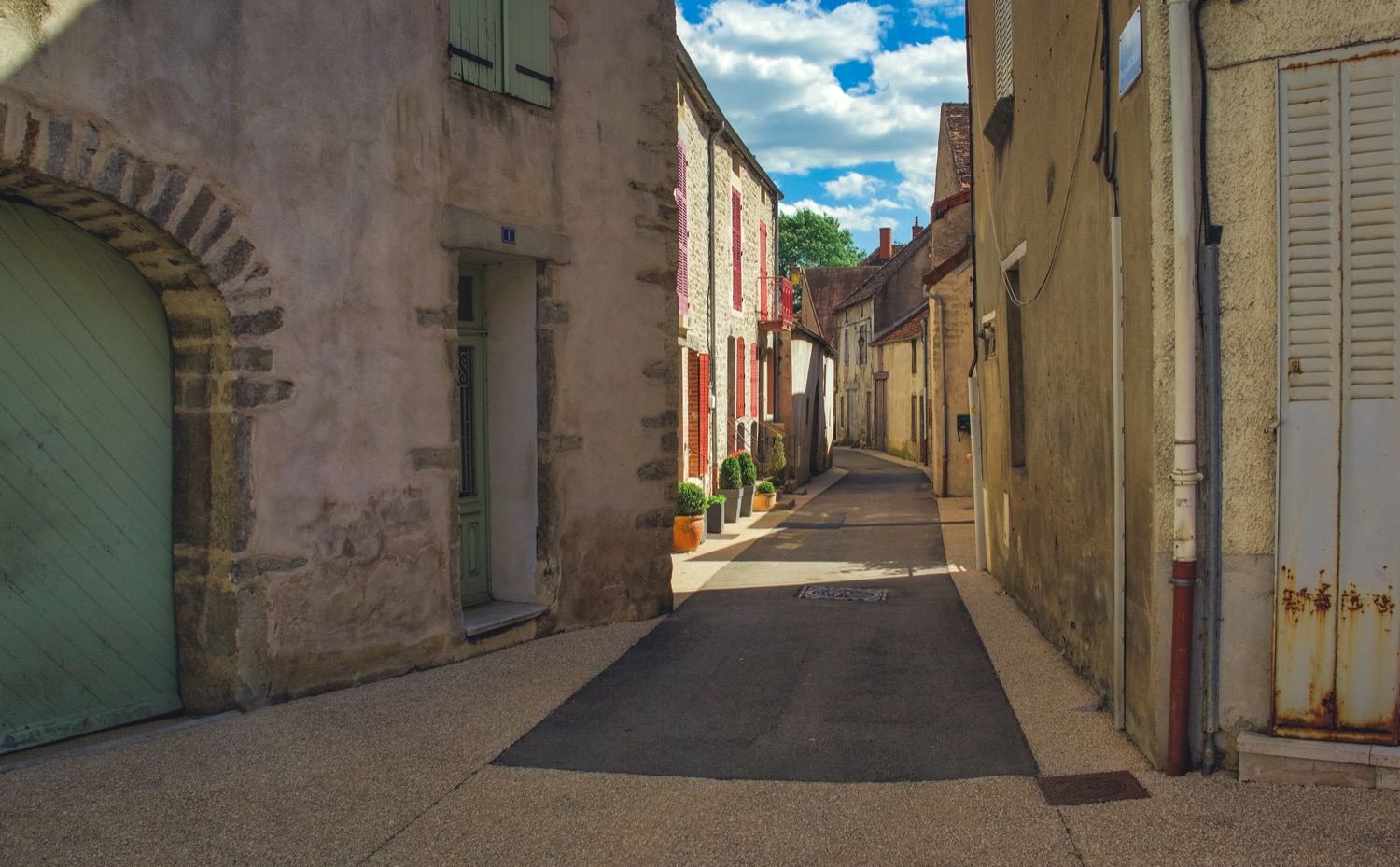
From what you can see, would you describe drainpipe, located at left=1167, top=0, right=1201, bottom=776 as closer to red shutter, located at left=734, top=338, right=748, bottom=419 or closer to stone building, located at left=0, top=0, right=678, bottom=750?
stone building, located at left=0, top=0, right=678, bottom=750

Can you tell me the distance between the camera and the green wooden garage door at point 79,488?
4594mm

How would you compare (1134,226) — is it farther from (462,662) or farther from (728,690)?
(462,662)

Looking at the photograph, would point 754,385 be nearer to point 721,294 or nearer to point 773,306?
point 773,306

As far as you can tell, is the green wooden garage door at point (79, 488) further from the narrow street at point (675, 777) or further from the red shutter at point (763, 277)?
the red shutter at point (763, 277)

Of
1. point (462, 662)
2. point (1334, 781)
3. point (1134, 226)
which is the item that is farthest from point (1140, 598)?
point (462, 662)

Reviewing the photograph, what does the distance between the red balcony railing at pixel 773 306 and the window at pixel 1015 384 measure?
1183 centimetres

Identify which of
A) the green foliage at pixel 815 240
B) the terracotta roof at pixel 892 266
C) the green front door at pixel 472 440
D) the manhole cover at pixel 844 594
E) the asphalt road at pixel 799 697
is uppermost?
the green foliage at pixel 815 240

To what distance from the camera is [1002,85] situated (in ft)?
26.5

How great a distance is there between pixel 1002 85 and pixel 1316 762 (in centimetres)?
567

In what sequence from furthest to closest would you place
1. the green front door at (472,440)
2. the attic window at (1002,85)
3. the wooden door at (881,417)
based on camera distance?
→ the wooden door at (881,417) < the attic window at (1002,85) < the green front door at (472,440)

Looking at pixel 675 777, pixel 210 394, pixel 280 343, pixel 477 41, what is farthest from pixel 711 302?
pixel 675 777

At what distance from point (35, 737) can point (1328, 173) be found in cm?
567

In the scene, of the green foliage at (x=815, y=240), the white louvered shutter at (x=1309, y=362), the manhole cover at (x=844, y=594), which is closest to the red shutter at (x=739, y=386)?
the manhole cover at (x=844, y=594)

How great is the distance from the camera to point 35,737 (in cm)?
461
